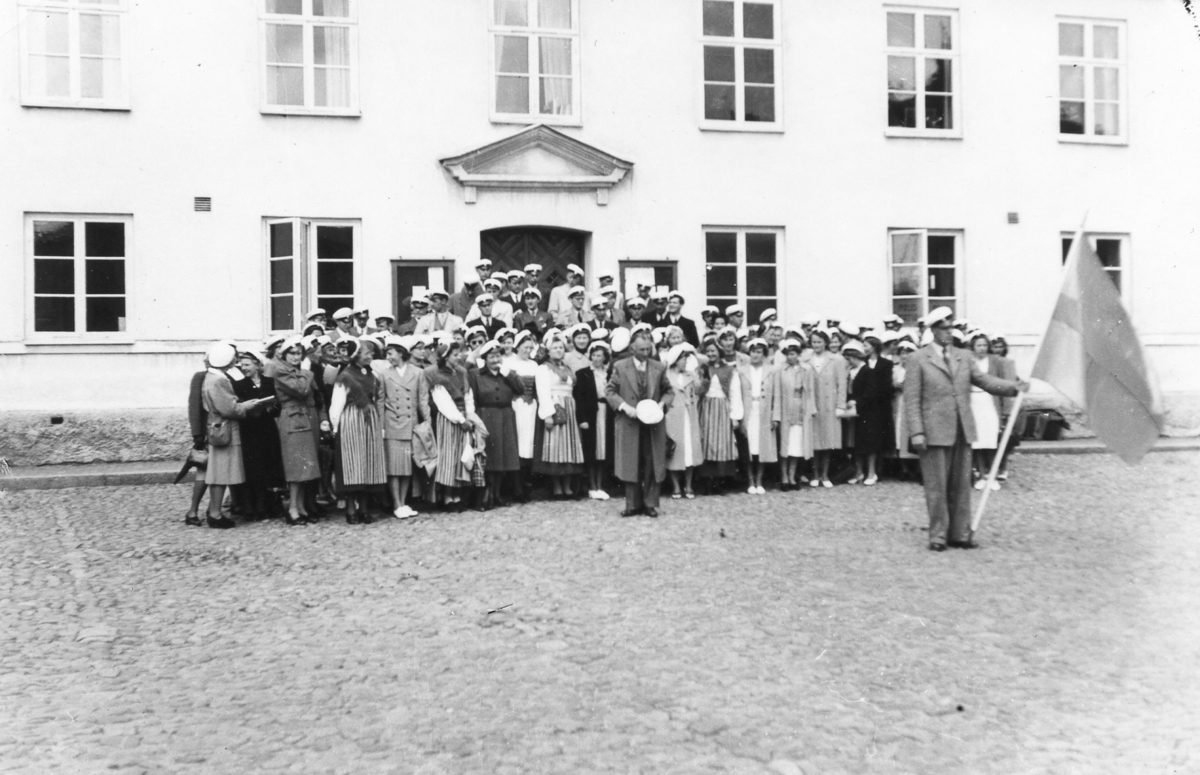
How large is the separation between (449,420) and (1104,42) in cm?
1346

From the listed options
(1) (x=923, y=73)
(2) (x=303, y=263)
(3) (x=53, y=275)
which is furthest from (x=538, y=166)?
(3) (x=53, y=275)

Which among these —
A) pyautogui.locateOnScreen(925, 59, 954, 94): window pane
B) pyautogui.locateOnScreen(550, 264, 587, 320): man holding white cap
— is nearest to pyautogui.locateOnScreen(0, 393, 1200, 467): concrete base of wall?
pyautogui.locateOnScreen(550, 264, 587, 320): man holding white cap

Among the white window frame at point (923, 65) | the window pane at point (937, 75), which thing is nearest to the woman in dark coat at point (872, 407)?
the white window frame at point (923, 65)

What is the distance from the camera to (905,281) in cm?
1800

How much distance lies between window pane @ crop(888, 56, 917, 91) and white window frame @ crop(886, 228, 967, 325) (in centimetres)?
219

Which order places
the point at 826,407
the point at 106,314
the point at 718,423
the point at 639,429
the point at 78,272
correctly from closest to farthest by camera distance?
1. the point at 639,429
2. the point at 718,423
3. the point at 826,407
4. the point at 78,272
5. the point at 106,314

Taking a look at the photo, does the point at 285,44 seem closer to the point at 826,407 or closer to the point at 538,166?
the point at 538,166

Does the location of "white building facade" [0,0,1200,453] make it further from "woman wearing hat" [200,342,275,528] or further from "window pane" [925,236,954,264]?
"woman wearing hat" [200,342,275,528]

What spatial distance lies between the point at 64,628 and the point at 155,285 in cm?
966

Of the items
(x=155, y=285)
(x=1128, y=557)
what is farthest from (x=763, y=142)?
(x=1128, y=557)

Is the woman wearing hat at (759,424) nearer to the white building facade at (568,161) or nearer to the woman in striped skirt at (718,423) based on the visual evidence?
the woman in striped skirt at (718,423)

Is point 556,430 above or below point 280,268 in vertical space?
below

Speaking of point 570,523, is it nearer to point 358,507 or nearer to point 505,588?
point 358,507

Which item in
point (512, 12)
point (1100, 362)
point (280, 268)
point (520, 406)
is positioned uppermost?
point (512, 12)
